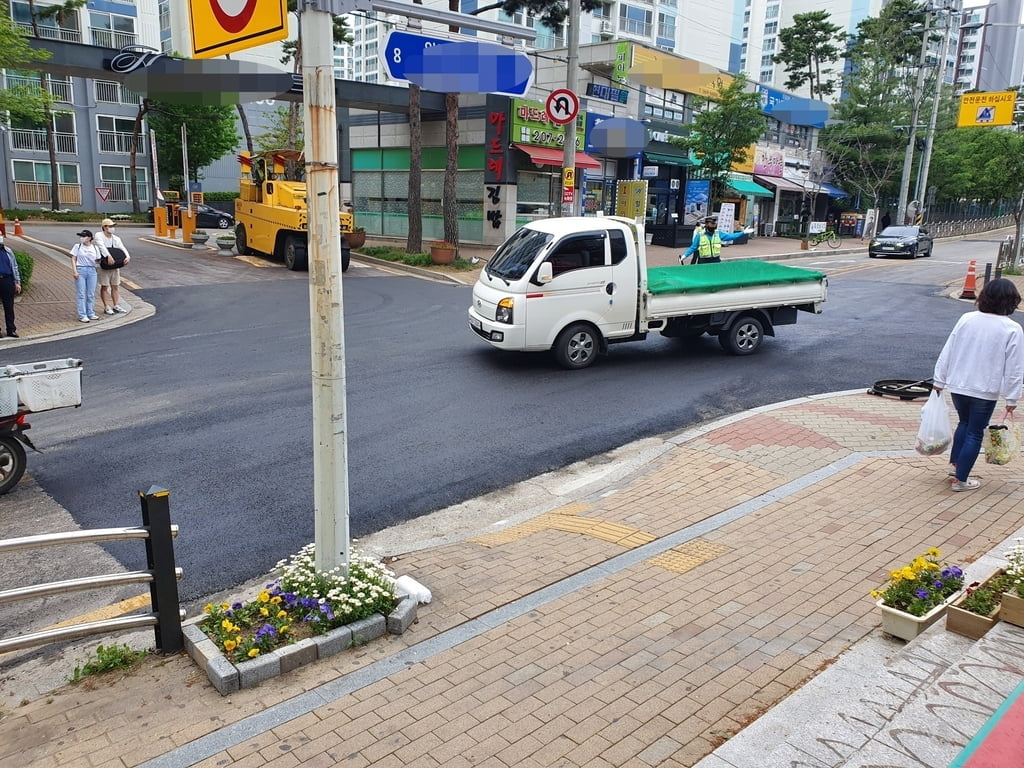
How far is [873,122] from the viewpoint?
4784 centimetres

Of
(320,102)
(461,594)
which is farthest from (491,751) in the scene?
(320,102)

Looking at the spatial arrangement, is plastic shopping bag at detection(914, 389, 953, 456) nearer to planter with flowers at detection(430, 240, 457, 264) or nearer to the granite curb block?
the granite curb block

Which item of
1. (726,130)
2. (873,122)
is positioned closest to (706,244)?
(726,130)

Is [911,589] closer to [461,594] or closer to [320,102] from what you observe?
[461,594]

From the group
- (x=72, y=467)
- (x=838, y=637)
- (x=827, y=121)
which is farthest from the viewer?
(x=827, y=121)

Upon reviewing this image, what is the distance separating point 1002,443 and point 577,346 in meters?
5.80

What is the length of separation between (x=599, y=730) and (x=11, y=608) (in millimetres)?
3978

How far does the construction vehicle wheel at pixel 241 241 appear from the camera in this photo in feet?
81.5

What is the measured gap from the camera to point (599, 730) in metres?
3.58

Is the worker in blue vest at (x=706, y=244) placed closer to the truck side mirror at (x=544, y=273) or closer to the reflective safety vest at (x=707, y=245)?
the reflective safety vest at (x=707, y=245)

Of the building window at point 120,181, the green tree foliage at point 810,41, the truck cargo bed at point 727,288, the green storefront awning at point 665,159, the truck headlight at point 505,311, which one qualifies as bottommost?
the truck headlight at point 505,311

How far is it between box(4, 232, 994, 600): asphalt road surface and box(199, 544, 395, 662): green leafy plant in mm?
974

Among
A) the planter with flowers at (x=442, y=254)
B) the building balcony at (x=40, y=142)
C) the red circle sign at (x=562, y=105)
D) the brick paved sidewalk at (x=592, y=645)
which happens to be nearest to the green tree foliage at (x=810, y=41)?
the planter with flowers at (x=442, y=254)

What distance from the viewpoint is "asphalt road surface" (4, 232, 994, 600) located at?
659 cm
